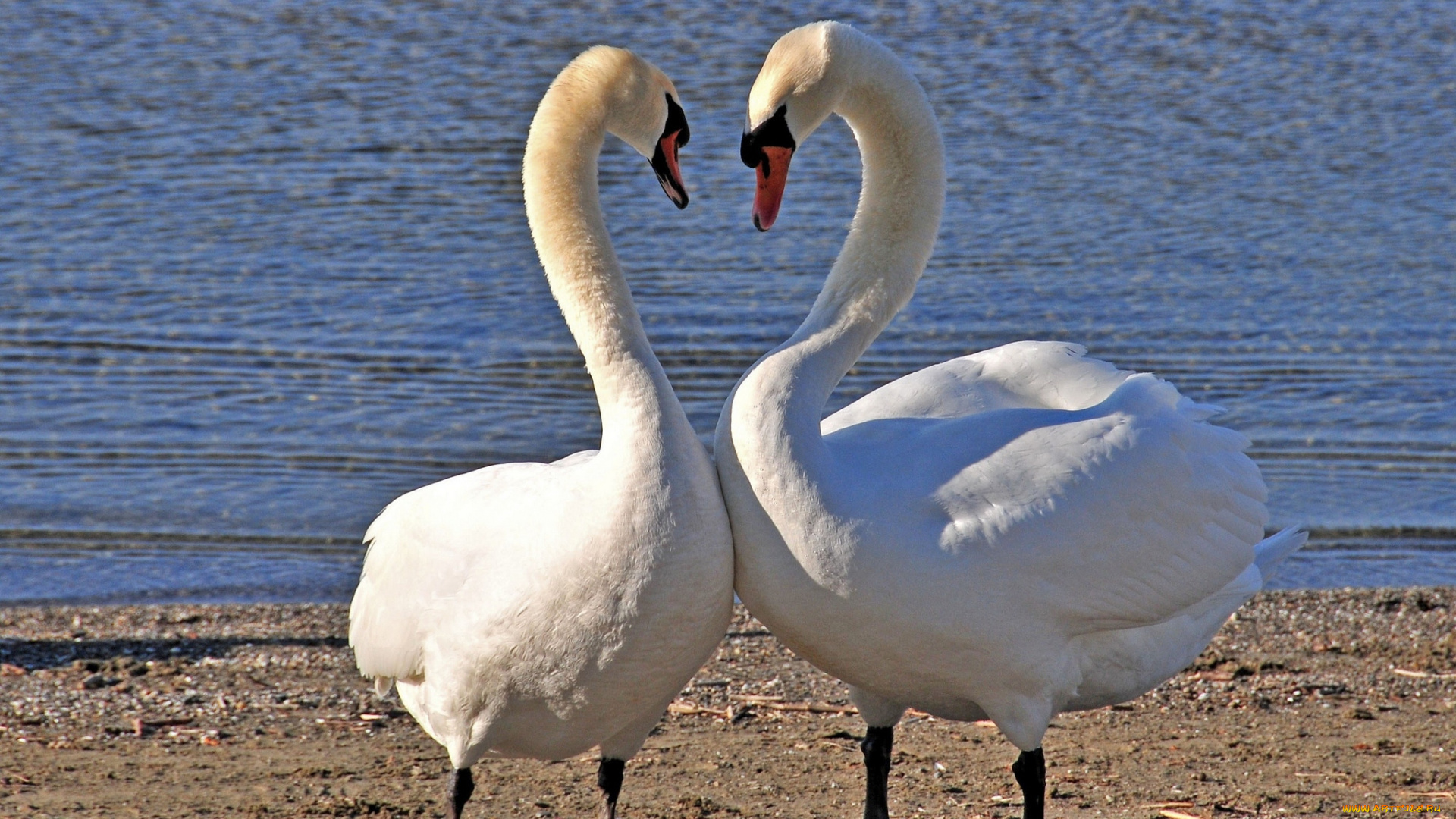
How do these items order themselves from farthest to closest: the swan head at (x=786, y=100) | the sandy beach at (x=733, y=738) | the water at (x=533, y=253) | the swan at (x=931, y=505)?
1. the water at (x=533, y=253)
2. the sandy beach at (x=733, y=738)
3. the swan head at (x=786, y=100)
4. the swan at (x=931, y=505)

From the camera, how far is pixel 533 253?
1173 centimetres

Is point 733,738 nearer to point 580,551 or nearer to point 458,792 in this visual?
point 458,792

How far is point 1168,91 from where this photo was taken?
15.6m

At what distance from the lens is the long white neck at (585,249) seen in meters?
4.05

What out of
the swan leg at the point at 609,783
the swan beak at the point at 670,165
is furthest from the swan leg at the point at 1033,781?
the swan beak at the point at 670,165

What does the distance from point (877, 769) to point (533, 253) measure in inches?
298

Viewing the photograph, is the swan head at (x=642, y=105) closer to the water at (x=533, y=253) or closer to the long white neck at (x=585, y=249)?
the long white neck at (x=585, y=249)

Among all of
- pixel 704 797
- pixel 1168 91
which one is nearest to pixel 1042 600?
pixel 704 797

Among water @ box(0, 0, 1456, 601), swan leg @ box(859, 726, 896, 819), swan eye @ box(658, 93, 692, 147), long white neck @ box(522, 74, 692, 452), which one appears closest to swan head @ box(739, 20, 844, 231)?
swan eye @ box(658, 93, 692, 147)

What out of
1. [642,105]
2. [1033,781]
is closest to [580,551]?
[642,105]

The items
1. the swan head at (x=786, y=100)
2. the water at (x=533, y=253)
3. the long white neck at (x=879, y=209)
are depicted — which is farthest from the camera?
the water at (x=533, y=253)

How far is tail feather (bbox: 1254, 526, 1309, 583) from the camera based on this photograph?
A: 16.4 ft

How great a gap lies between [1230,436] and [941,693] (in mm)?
1174

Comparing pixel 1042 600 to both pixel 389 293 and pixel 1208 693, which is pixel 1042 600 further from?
pixel 389 293
